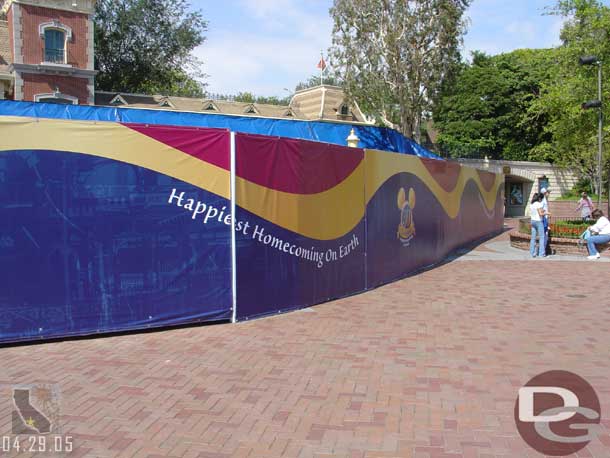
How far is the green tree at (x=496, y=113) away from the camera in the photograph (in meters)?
49.1

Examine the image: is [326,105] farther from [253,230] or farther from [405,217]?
[253,230]

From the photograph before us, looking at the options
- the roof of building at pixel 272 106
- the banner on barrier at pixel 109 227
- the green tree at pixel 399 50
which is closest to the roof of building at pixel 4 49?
the roof of building at pixel 272 106

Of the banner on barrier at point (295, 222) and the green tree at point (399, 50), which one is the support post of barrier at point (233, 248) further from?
the green tree at point (399, 50)

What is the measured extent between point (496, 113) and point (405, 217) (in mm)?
41980

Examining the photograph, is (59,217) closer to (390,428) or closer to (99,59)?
(390,428)

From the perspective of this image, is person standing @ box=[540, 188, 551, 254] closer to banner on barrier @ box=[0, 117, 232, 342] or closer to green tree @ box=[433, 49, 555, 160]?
banner on barrier @ box=[0, 117, 232, 342]

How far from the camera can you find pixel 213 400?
510 cm

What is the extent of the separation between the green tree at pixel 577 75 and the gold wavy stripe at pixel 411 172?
13768 millimetres

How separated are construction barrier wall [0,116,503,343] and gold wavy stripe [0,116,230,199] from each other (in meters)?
0.01

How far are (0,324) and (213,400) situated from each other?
3.08m

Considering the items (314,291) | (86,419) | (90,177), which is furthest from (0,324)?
(314,291)

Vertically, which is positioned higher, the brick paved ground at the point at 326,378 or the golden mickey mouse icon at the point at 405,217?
the golden mickey mouse icon at the point at 405,217
